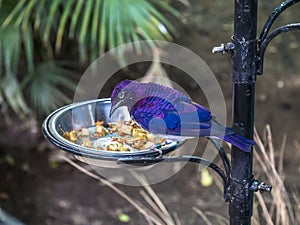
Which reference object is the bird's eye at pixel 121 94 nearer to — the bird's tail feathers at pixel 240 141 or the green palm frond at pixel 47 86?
the bird's tail feathers at pixel 240 141

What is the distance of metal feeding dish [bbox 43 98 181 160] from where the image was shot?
1220 millimetres

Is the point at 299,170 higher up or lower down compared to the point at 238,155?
lower down

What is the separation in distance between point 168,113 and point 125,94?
0.13 meters

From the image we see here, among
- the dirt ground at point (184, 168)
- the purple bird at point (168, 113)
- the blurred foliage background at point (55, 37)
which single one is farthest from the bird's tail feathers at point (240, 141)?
the dirt ground at point (184, 168)

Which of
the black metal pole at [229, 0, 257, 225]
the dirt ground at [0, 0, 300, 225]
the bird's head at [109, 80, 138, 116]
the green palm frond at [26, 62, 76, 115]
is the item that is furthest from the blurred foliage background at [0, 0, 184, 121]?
the black metal pole at [229, 0, 257, 225]

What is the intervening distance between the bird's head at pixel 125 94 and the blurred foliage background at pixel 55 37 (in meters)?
1.46

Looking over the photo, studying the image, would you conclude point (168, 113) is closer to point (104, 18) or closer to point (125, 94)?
point (125, 94)

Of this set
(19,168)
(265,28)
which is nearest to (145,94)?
(265,28)

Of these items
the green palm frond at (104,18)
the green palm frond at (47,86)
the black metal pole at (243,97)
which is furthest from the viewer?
the green palm frond at (47,86)

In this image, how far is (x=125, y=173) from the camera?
357cm

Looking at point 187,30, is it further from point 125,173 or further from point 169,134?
point 169,134

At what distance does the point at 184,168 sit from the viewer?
3873 millimetres

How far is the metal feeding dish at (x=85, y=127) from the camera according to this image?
1220 mm

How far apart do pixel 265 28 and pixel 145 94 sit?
0.35m
